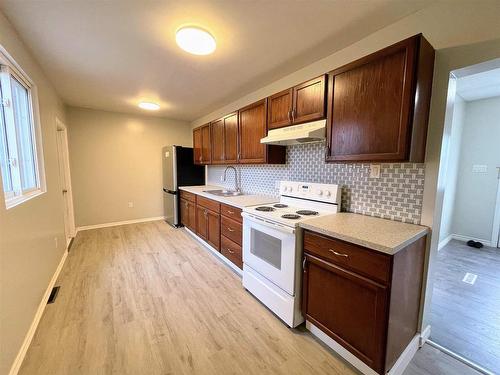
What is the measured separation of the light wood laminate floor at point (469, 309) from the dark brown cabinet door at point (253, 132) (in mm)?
2260

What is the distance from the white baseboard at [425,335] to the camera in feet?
5.21

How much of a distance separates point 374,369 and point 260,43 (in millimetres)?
2556

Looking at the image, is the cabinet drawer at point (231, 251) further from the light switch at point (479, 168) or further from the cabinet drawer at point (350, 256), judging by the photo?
the light switch at point (479, 168)

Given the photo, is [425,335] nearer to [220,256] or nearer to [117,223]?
[220,256]

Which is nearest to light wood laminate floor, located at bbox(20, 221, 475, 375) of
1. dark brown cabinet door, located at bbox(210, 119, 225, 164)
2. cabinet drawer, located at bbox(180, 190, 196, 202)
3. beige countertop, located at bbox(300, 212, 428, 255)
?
beige countertop, located at bbox(300, 212, 428, 255)

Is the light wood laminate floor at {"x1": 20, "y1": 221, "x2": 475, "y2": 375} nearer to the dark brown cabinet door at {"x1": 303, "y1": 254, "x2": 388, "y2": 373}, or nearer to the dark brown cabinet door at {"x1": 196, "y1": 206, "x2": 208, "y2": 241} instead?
the dark brown cabinet door at {"x1": 303, "y1": 254, "x2": 388, "y2": 373}

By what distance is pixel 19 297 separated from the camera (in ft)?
4.90

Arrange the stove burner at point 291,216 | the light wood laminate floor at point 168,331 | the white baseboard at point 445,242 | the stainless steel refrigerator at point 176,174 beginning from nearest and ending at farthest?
the light wood laminate floor at point 168,331
the stove burner at point 291,216
the white baseboard at point 445,242
the stainless steel refrigerator at point 176,174

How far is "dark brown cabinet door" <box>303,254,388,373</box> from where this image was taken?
124 centimetres

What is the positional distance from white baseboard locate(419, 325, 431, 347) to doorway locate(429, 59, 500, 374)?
0.04 meters

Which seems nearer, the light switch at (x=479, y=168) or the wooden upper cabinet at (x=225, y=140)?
the wooden upper cabinet at (x=225, y=140)

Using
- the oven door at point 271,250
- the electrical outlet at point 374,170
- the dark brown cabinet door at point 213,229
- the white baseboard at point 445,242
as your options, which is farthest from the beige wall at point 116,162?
the white baseboard at point 445,242

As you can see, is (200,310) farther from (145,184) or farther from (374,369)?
(145,184)

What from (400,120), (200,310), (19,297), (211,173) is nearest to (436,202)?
(400,120)
